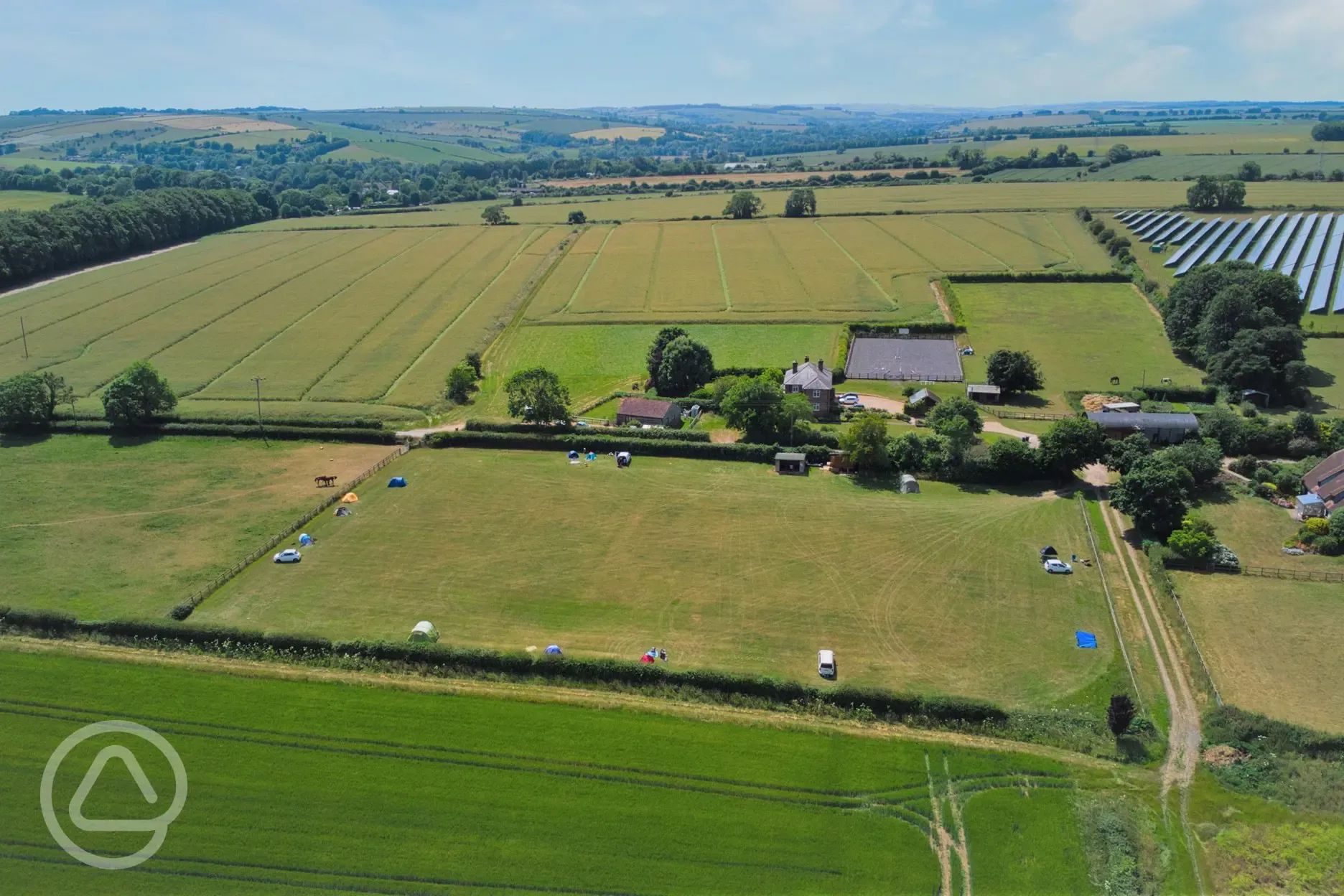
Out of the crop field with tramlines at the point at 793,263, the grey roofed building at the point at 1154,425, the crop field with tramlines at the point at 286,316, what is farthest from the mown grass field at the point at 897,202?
the grey roofed building at the point at 1154,425

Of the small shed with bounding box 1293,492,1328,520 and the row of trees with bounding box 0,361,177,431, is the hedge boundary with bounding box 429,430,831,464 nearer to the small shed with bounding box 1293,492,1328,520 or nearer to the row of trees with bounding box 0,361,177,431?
the row of trees with bounding box 0,361,177,431

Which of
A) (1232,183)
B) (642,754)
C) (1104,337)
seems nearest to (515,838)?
(642,754)

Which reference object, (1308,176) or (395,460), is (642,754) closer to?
(395,460)

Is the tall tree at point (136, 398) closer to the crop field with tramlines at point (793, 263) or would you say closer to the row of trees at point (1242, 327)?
the crop field with tramlines at point (793, 263)

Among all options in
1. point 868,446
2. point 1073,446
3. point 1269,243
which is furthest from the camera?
point 1269,243

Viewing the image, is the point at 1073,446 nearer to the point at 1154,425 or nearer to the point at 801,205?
the point at 1154,425

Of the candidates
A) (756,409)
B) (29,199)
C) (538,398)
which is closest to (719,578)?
(756,409)

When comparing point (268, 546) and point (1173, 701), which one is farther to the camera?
point (268, 546)
